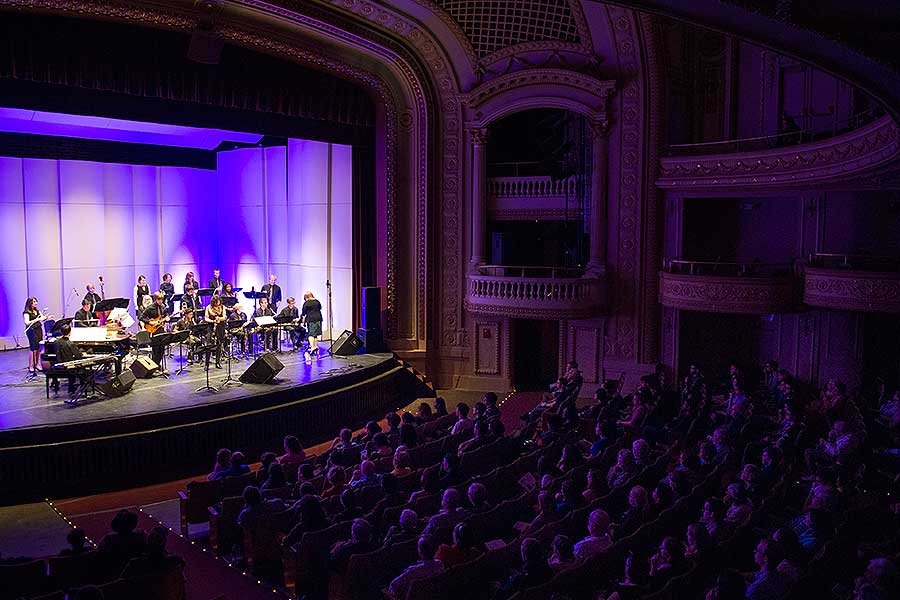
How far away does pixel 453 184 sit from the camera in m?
17.2

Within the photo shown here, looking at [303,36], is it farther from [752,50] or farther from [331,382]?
[752,50]

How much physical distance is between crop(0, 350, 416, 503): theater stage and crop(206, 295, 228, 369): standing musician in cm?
40

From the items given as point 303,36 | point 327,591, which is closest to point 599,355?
point 303,36

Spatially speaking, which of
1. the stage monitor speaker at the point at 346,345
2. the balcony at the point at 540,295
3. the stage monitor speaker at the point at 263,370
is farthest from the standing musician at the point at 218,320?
the balcony at the point at 540,295

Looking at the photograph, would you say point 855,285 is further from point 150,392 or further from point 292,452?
point 150,392

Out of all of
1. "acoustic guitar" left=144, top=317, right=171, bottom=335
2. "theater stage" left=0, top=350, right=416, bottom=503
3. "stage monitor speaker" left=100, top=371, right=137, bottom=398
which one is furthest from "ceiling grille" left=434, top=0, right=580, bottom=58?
"stage monitor speaker" left=100, top=371, right=137, bottom=398

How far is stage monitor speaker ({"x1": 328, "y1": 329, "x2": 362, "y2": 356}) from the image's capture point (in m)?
16.1

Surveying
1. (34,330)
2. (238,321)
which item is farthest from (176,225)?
(34,330)

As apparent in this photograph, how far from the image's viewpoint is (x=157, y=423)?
11352 mm

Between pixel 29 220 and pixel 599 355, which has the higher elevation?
pixel 29 220

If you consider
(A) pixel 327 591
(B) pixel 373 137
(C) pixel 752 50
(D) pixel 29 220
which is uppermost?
(C) pixel 752 50

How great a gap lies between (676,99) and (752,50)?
1.72 metres

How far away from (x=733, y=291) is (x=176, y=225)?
1346 cm

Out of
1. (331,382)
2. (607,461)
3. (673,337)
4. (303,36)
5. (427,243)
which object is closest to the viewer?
(607,461)
